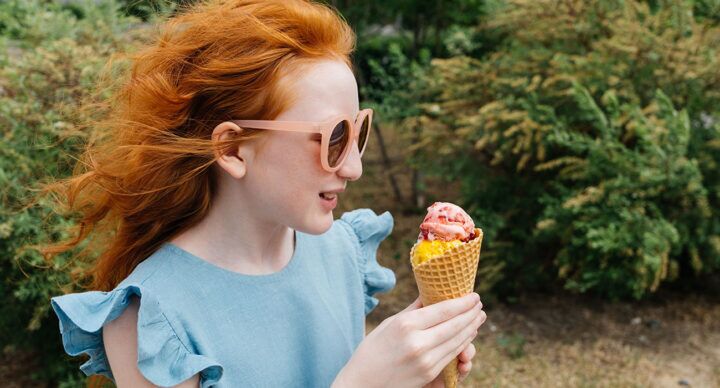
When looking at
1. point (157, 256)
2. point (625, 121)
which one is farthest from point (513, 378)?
point (157, 256)

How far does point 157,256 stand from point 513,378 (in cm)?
329

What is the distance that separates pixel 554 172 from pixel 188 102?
414cm

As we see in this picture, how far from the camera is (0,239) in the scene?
3314mm

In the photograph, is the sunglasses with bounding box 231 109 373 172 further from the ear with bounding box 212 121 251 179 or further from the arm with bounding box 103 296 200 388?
the arm with bounding box 103 296 200 388

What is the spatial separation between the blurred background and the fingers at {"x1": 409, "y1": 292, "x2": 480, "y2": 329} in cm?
216

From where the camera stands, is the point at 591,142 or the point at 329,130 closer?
the point at 329,130

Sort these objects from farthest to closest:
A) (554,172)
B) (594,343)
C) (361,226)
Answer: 1. (554,172)
2. (594,343)
3. (361,226)

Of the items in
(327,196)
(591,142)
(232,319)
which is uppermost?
(327,196)

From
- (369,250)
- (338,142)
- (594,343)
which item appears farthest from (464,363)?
(594,343)

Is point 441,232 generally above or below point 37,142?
above

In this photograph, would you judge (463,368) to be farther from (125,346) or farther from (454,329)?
(125,346)

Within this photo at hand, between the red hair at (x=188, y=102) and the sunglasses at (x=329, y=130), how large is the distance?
0.07 feet

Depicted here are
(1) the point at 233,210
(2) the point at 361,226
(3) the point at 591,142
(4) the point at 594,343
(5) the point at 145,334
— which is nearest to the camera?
(5) the point at 145,334

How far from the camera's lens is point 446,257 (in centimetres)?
159
